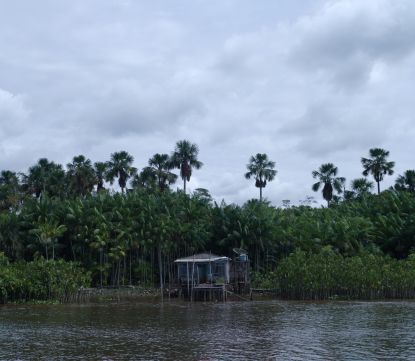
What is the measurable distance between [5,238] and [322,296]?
2689 centimetres

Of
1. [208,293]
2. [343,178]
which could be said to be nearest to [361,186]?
[343,178]

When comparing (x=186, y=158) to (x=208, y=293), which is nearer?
(x=208, y=293)

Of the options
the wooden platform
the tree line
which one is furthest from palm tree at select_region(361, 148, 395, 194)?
the wooden platform

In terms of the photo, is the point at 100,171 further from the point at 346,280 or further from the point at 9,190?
the point at 346,280

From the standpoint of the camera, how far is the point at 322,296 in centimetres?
3875

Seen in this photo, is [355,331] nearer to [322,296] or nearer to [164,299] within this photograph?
[322,296]

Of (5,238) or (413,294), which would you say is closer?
(413,294)

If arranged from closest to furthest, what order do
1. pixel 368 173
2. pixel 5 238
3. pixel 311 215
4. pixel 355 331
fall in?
pixel 355 331
pixel 5 238
pixel 311 215
pixel 368 173

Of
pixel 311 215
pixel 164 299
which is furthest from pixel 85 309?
pixel 311 215

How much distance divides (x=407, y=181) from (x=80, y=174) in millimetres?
36709

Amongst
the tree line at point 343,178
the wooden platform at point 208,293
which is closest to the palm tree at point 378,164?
the tree line at point 343,178

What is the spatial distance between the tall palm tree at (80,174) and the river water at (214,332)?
30.1 metres

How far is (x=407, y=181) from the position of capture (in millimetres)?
65625

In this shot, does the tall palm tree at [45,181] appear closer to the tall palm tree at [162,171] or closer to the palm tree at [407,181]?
the tall palm tree at [162,171]
